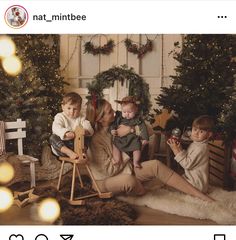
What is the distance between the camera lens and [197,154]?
1164 mm

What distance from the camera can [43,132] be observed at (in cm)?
116

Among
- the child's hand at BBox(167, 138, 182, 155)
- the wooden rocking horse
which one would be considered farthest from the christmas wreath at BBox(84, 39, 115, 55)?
the child's hand at BBox(167, 138, 182, 155)

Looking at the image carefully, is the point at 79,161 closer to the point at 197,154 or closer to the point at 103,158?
the point at 103,158

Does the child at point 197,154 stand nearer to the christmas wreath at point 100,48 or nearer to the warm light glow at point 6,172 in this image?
the christmas wreath at point 100,48

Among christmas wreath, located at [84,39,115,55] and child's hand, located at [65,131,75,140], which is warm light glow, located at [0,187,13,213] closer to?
child's hand, located at [65,131,75,140]

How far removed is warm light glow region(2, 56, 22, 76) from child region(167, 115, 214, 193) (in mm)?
539

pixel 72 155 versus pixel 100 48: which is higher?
pixel 100 48

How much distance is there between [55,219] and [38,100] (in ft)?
1.25

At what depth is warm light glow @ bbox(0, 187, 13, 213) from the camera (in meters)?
1.17

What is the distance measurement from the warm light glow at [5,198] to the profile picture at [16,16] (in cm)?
52

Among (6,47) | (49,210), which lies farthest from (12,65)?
(49,210)

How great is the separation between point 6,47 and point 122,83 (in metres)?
0.39
